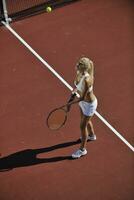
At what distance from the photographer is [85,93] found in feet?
28.6

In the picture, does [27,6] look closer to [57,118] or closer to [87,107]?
[57,118]

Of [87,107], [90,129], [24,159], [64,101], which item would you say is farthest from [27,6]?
[87,107]

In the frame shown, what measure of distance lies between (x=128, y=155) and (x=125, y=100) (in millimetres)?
1470

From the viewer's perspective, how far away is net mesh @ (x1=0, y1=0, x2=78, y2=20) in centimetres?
1334

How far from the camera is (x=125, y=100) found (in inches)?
419

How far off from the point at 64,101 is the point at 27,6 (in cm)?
396

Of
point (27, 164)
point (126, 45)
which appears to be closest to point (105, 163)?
point (27, 164)

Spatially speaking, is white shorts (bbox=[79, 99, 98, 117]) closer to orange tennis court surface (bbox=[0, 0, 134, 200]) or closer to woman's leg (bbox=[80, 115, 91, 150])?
woman's leg (bbox=[80, 115, 91, 150])

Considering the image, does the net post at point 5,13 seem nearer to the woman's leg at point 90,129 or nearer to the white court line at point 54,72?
the white court line at point 54,72

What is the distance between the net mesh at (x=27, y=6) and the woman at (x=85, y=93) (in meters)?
4.72

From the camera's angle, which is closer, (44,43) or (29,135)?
(29,135)

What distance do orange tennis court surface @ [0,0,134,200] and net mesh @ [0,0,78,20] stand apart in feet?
0.85

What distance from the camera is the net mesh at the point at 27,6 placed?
1334 cm

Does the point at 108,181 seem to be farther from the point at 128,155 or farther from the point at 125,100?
the point at 125,100
